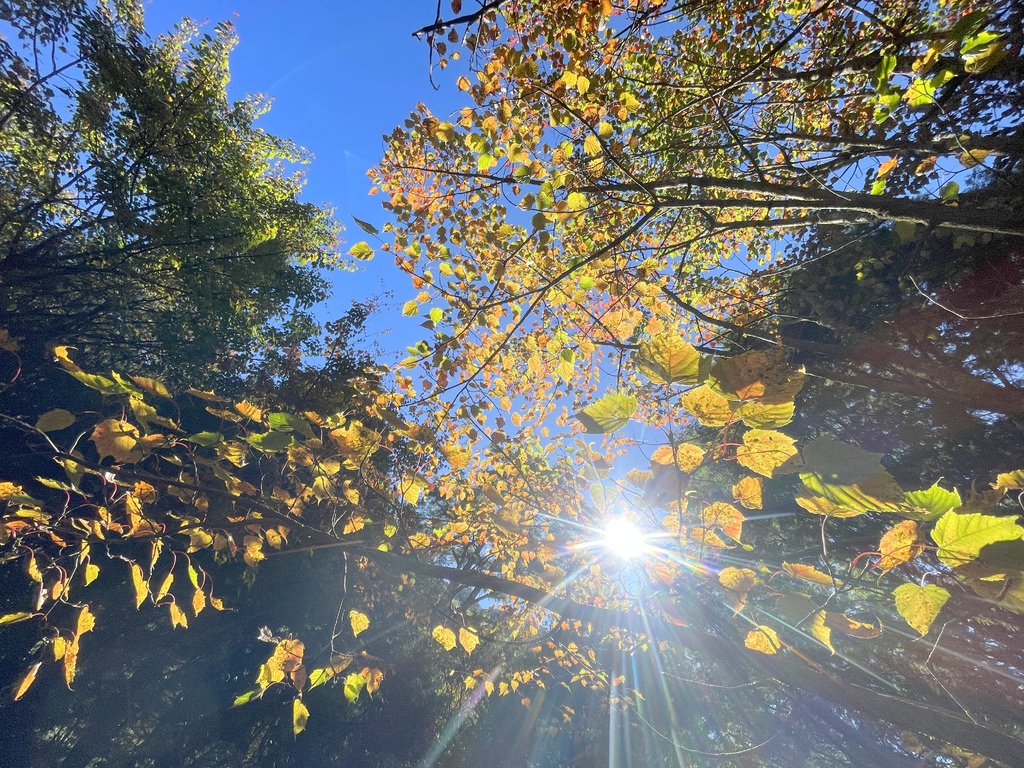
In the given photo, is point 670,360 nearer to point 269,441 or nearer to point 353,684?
point 269,441

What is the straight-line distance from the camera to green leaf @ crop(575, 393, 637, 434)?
1.12 m

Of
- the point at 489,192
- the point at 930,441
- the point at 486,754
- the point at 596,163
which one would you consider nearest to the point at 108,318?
the point at 489,192

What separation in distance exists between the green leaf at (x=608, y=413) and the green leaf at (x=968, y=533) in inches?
29.6

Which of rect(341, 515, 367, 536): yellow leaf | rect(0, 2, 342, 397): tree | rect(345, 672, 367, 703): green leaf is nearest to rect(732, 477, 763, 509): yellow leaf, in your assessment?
rect(341, 515, 367, 536): yellow leaf

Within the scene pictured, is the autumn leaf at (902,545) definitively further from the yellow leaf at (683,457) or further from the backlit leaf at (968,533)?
the yellow leaf at (683,457)

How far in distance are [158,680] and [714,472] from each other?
33.3 feet

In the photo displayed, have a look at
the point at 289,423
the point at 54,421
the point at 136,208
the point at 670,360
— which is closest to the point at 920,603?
the point at 670,360

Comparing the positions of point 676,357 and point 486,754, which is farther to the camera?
point 486,754

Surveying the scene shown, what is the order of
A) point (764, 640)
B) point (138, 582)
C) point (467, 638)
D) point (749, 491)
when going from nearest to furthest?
point (749, 491) → point (764, 640) → point (138, 582) → point (467, 638)

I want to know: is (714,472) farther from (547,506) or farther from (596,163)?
(596,163)

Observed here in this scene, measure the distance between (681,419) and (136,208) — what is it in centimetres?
760

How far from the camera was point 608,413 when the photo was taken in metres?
1.15

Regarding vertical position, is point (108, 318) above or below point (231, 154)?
below

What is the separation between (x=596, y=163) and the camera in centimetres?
277
